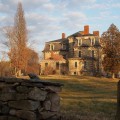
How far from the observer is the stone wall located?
880 centimetres

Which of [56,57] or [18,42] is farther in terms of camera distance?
[56,57]

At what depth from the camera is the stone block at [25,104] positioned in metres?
8.76

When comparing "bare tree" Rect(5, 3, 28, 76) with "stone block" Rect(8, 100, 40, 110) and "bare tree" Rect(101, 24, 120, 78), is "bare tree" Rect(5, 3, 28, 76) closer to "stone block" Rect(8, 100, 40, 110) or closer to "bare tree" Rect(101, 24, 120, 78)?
"bare tree" Rect(101, 24, 120, 78)

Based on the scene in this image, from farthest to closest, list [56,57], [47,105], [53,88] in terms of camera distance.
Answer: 1. [56,57]
2. [53,88]
3. [47,105]

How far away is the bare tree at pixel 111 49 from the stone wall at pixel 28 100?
57.6 metres

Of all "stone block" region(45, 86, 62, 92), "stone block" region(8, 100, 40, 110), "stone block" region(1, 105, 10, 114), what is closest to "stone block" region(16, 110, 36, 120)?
"stone block" region(8, 100, 40, 110)

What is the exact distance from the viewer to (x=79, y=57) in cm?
8594

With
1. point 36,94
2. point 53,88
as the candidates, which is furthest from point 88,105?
point 36,94

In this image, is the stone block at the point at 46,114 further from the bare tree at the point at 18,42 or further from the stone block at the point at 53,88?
the bare tree at the point at 18,42

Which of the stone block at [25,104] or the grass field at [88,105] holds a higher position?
the stone block at [25,104]

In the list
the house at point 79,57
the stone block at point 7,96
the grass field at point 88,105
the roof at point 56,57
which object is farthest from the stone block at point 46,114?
the roof at point 56,57

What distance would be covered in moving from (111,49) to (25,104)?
196ft

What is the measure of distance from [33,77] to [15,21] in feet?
203

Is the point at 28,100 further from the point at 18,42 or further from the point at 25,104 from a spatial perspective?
the point at 18,42
